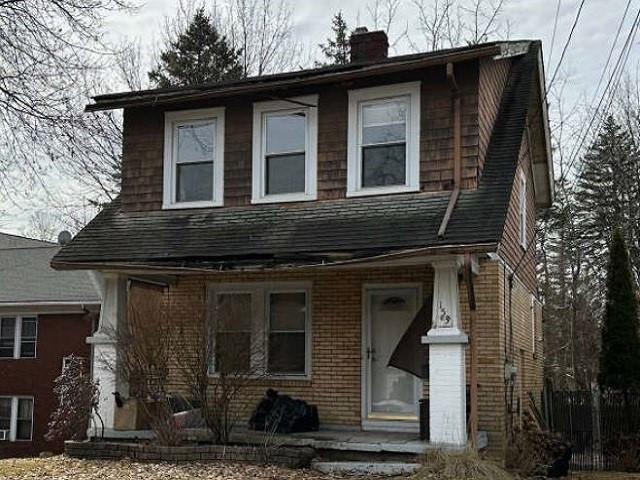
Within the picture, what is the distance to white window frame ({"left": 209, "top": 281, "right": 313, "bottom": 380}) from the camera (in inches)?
489

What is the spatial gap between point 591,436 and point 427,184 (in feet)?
20.8

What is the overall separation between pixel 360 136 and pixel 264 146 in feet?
5.53

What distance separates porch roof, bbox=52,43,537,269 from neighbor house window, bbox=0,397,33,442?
972cm

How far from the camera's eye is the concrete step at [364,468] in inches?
385

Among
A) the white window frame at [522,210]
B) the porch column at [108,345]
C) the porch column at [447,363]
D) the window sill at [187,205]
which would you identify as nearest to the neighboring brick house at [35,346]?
the window sill at [187,205]

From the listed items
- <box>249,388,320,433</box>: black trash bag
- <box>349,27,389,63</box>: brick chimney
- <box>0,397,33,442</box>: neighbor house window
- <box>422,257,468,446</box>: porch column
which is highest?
<box>349,27,389,63</box>: brick chimney

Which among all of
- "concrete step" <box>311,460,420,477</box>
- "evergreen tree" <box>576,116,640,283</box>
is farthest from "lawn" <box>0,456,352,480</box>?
"evergreen tree" <box>576,116,640,283</box>

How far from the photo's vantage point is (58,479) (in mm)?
9523

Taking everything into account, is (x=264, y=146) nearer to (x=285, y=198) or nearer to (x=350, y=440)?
(x=285, y=198)

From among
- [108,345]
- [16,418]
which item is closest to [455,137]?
[108,345]

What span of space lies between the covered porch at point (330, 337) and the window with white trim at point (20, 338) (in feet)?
31.8

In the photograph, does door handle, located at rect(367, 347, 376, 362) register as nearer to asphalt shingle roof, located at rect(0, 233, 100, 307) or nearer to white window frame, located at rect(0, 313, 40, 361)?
asphalt shingle roof, located at rect(0, 233, 100, 307)

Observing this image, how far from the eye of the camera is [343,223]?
11.5 meters

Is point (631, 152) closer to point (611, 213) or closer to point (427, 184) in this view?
point (611, 213)
